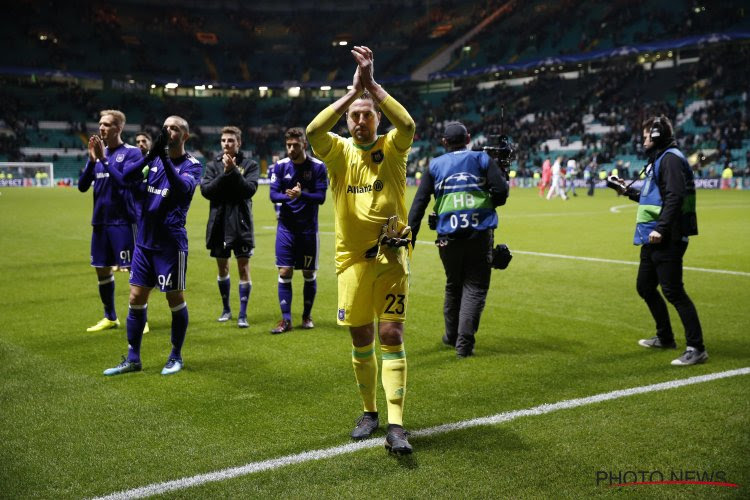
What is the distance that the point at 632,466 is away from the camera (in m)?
4.29

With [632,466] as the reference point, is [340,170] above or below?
above

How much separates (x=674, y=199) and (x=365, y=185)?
3.44 meters

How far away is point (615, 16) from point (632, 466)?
61084 mm

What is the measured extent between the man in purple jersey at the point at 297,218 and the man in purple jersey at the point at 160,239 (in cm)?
196

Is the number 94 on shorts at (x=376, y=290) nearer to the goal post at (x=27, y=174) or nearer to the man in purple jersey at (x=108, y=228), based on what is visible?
the man in purple jersey at (x=108, y=228)

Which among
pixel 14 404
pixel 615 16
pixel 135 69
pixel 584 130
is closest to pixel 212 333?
pixel 14 404

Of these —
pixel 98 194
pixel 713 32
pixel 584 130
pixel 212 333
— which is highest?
pixel 713 32

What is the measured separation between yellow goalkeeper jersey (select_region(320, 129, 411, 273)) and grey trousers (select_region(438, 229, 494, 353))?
245 centimetres

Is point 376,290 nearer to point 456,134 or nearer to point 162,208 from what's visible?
point 162,208

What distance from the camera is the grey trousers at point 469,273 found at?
278 inches

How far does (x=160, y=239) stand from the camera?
21.0ft

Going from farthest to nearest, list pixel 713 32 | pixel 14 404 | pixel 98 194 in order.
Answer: pixel 713 32 → pixel 98 194 → pixel 14 404

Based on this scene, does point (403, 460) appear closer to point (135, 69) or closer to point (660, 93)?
point (660, 93)

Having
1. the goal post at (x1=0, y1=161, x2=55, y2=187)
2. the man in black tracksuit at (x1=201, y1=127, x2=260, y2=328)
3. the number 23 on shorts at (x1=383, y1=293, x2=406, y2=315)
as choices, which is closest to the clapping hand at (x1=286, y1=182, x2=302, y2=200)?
the man in black tracksuit at (x1=201, y1=127, x2=260, y2=328)
